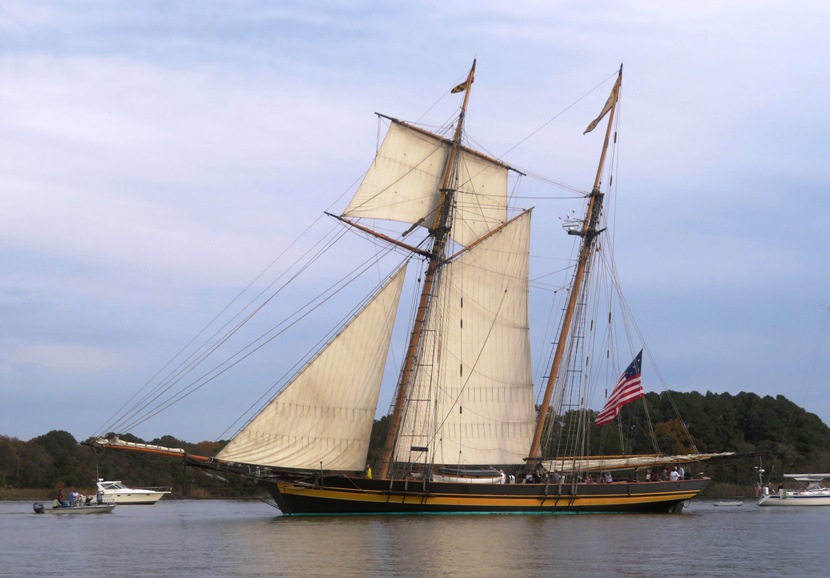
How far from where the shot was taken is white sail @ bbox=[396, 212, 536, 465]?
68.0 metres

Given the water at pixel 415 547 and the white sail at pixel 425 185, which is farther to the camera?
the white sail at pixel 425 185

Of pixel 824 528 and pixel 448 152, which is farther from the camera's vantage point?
pixel 448 152

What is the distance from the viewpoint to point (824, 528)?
61.8 meters

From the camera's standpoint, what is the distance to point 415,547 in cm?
4556

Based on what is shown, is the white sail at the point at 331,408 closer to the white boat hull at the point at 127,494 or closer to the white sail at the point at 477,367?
the white sail at the point at 477,367

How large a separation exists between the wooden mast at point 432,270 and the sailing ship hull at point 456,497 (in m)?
3.01

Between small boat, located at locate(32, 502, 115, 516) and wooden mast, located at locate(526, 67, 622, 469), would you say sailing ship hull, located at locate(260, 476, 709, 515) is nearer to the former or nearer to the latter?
wooden mast, located at locate(526, 67, 622, 469)

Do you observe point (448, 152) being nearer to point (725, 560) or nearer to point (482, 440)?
point (482, 440)

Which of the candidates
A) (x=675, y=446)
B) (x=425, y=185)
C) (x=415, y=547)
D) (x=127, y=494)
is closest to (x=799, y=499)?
(x=675, y=446)

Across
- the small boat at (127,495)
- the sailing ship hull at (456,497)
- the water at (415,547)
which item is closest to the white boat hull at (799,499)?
the sailing ship hull at (456,497)

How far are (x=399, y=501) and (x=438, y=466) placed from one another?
214 inches

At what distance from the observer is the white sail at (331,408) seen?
197 ft

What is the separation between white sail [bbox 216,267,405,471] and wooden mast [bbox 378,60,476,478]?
2688mm

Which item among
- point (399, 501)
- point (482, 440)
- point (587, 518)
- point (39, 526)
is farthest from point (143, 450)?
point (587, 518)
